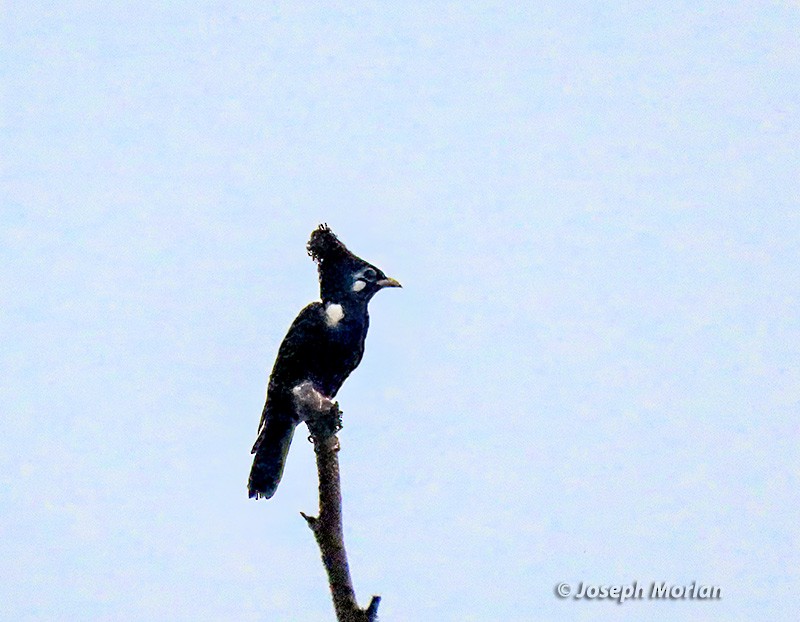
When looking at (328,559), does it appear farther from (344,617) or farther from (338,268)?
(338,268)

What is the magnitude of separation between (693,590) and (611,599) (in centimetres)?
110

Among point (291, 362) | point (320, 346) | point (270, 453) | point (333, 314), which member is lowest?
point (270, 453)

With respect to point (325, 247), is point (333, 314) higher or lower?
lower

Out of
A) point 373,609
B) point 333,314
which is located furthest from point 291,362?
point 373,609

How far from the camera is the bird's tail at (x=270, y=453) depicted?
34.8 ft

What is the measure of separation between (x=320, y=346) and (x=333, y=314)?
0.38 metres

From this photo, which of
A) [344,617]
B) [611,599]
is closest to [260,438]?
[344,617]

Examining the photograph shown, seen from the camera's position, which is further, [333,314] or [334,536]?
[333,314]

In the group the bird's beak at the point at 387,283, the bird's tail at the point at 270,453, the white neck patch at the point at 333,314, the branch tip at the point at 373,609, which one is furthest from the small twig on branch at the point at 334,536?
the bird's beak at the point at 387,283

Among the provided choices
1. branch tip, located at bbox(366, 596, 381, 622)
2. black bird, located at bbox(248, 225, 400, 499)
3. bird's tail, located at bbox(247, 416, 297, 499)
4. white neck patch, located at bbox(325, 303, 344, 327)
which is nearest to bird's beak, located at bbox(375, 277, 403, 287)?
black bird, located at bbox(248, 225, 400, 499)

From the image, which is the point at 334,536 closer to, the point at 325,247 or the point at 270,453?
the point at 270,453

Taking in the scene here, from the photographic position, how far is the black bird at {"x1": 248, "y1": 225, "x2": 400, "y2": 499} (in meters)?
10.6

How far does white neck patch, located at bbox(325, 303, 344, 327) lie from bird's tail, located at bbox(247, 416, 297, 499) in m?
1.07

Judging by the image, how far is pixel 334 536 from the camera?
832 cm
